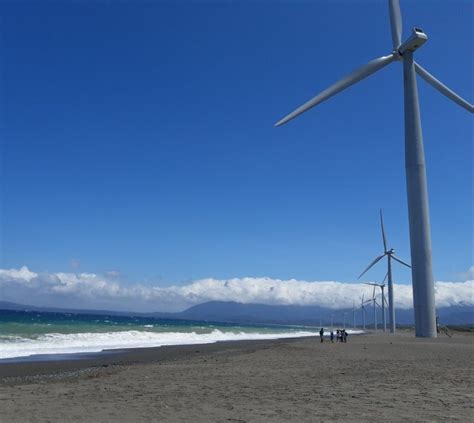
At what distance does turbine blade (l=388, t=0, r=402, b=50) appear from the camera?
25.6 m

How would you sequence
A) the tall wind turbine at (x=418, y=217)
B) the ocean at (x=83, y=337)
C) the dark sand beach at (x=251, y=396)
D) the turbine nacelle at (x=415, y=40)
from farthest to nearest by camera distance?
1. the ocean at (x=83, y=337)
2. the turbine nacelle at (x=415, y=40)
3. the tall wind turbine at (x=418, y=217)
4. the dark sand beach at (x=251, y=396)

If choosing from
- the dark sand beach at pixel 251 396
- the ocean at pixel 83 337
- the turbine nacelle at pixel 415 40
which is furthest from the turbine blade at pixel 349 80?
the ocean at pixel 83 337

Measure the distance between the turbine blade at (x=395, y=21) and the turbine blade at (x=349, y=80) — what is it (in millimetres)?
1237

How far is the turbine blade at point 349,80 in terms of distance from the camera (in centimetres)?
2416

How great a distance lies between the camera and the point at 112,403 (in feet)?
36.1

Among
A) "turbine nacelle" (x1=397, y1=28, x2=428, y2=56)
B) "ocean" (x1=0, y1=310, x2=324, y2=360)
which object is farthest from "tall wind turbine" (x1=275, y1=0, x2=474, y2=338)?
"ocean" (x1=0, y1=310, x2=324, y2=360)

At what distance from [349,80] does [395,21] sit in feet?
15.1

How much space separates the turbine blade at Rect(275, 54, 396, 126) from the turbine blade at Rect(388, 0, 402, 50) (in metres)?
1.24

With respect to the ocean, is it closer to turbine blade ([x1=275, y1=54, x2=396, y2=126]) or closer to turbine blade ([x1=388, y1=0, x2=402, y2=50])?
turbine blade ([x1=275, y1=54, x2=396, y2=126])

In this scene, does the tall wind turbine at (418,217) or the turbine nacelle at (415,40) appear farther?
the turbine nacelle at (415,40)

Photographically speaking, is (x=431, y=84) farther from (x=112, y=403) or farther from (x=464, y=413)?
(x=112, y=403)

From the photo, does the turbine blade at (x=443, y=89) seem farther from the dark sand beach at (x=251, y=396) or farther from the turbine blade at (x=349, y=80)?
the dark sand beach at (x=251, y=396)

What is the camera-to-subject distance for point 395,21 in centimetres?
2595

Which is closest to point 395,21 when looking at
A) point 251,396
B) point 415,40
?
point 415,40
